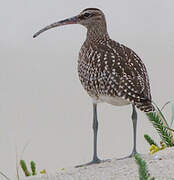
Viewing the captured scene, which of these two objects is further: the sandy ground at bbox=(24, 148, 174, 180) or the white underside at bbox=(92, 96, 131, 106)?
the white underside at bbox=(92, 96, 131, 106)

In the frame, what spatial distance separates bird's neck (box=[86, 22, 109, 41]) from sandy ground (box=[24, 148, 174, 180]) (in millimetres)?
1889

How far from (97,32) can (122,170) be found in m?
2.66

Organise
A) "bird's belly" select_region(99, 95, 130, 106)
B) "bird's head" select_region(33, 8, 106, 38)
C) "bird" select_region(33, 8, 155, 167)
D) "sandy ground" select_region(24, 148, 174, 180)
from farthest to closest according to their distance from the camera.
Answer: "bird's head" select_region(33, 8, 106, 38) < "bird's belly" select_region(99, 95, 130, 106) < "bird" select_region(33, 8, 155, 167) < "sandy ground" select_region(24, 148, 174, 180)

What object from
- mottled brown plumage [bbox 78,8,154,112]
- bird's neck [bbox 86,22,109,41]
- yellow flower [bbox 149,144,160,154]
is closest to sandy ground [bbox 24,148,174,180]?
yellow flower [bbox 149,144,160,154]

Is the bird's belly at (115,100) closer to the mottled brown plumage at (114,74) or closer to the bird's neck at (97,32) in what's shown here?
the mottled brown plumage at (114,74)

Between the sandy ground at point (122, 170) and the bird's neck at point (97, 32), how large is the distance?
6.20 feet

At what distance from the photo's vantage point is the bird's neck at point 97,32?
294 inches

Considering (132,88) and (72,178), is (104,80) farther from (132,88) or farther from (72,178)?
(72,178)

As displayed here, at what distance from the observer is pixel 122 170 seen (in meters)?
5.28

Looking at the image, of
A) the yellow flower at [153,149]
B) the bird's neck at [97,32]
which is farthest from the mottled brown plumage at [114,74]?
the yellow flower at [153,149]

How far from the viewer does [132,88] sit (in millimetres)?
6266

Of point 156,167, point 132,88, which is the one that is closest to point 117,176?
point 156,167

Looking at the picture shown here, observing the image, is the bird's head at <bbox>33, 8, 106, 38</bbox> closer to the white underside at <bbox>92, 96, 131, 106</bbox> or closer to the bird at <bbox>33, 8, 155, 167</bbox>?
the bird at <bbox>33, 8, 155, 167</bbox>

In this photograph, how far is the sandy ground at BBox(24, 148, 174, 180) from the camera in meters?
4.87
